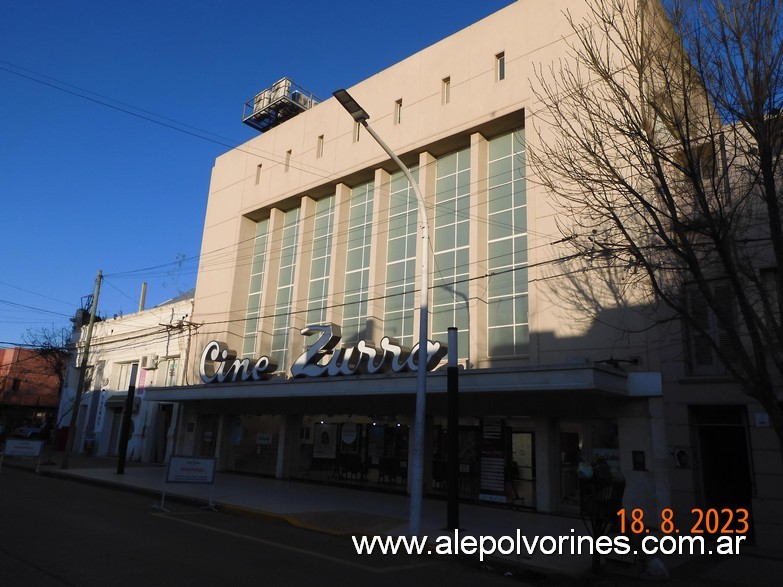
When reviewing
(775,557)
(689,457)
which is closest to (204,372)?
(689,457)

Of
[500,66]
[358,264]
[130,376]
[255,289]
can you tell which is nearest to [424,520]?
[358,264]

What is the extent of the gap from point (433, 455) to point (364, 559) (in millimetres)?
9833

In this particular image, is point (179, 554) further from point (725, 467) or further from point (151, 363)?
point (151, 363)

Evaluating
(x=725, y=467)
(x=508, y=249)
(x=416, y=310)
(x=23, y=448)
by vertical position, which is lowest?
(x=23, y=448)

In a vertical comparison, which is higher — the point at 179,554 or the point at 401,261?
the point at 401,261

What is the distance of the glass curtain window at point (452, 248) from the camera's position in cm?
1948

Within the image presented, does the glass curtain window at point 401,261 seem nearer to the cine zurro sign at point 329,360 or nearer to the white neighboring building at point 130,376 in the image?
the cine zurro sign at point 329,360

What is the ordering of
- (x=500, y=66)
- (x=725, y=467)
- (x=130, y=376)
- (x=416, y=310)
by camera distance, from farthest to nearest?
(x=130, y=376)
(x=500, y=66)
(x=416, y=310)
(x=725, y=467)

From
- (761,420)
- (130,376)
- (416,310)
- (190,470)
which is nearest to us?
(761,420)

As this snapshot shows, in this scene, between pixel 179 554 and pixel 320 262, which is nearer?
pixel 179 554

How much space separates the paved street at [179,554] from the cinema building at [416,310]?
5.40 m

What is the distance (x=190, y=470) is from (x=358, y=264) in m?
11.4

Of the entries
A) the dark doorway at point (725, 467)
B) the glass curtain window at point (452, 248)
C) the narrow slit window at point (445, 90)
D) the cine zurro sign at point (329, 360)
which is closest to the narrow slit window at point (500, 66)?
the narrow slit window at point (445, 90)

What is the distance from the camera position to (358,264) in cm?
2367
